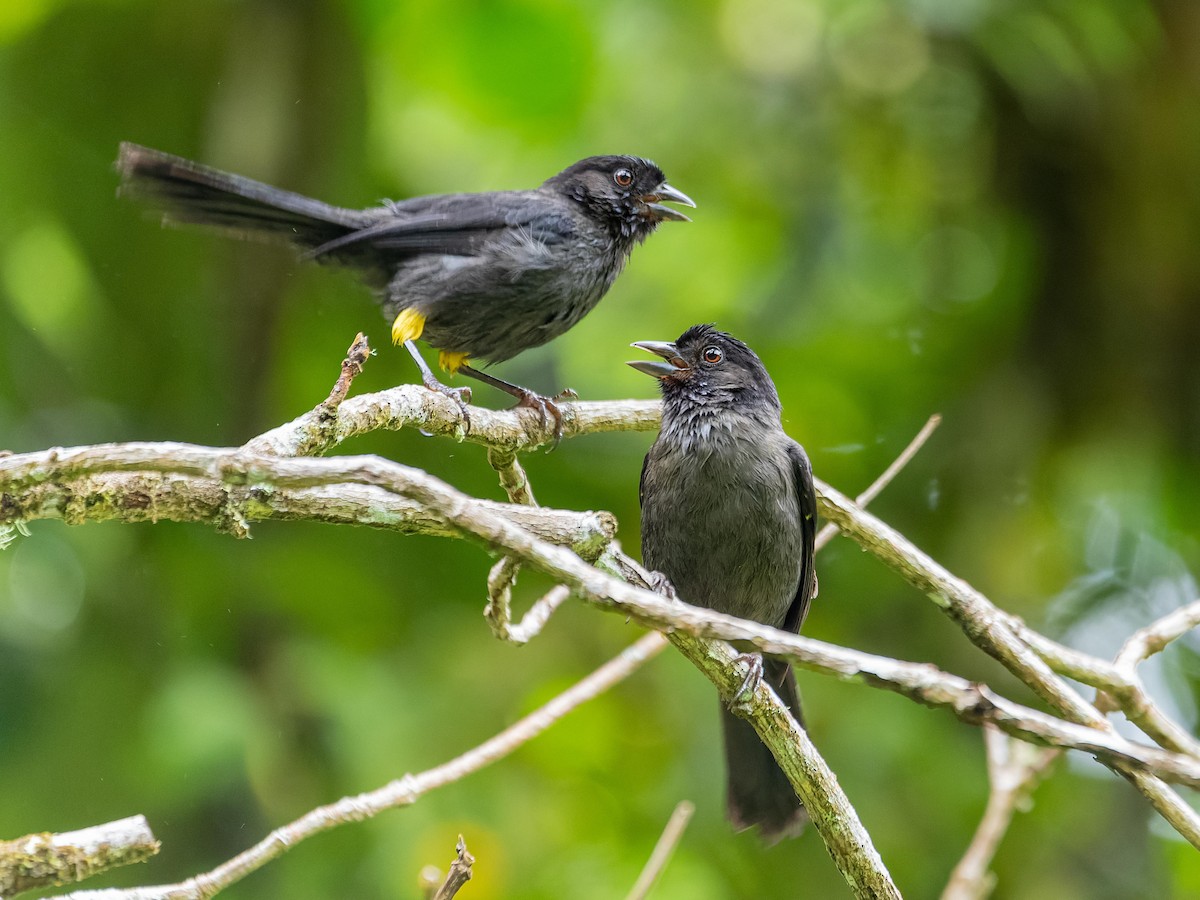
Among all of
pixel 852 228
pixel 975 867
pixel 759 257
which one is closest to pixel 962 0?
pixel 852 228

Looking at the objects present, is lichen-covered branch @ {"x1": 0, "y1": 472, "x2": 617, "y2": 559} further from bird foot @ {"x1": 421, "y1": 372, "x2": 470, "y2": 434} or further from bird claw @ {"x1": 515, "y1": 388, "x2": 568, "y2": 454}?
bird claw @ {"x1": 515, "y1": 388, "x2": 568, "y2": 454}

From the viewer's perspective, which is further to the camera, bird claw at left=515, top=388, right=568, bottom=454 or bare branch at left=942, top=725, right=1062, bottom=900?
bird claw at left=515, top=388, right=568, bottom=454

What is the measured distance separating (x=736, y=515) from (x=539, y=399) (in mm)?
864

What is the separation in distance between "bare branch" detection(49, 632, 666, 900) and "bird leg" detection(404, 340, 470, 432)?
793mm

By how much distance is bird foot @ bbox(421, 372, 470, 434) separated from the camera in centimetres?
332

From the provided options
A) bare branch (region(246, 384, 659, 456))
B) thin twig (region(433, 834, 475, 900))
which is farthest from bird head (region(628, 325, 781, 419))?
thin twig (region(433, 834, 475, 900))

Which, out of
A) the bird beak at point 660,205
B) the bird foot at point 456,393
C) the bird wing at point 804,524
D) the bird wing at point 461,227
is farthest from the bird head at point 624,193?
the bird wing at point 804,524

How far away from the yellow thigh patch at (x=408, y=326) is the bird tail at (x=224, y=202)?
1.33 ft

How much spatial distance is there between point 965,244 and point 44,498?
521 centimetres

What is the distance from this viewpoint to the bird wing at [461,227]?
4.48 meters

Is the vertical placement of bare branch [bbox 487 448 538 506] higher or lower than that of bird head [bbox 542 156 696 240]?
lower

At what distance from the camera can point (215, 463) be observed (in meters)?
1.87

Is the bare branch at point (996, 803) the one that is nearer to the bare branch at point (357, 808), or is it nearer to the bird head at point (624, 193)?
the bare branch at point (357, 808)

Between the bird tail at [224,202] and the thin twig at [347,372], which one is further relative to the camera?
the bird tail at [224,202]
